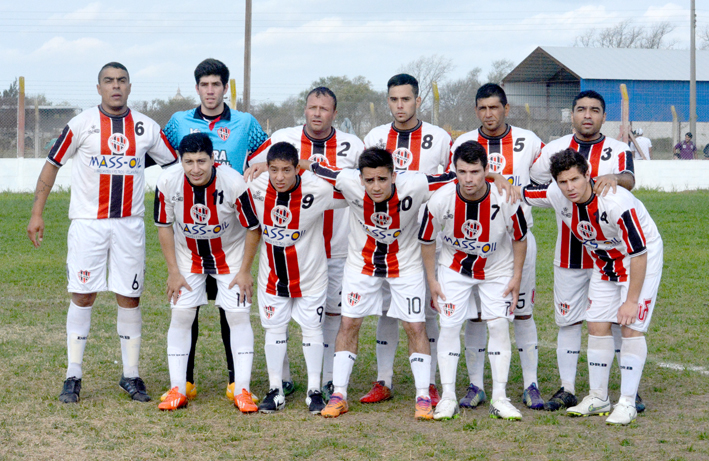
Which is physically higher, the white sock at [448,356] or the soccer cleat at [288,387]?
the white sock at [448,356]

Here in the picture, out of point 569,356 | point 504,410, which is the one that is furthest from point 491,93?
point 504,410

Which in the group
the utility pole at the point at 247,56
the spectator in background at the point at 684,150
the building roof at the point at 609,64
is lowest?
the spectator in background at the point at 684,150

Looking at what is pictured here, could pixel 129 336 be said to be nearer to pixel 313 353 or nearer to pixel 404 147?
pixel 313 353

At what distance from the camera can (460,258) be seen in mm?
5176

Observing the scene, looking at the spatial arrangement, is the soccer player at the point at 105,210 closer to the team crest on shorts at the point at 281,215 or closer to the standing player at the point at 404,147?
the team crest on shorts at the point at 281,215

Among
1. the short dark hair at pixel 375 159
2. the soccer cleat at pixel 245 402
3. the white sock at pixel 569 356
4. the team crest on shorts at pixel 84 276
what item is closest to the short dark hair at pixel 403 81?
the short dark hair at pixel 375 159

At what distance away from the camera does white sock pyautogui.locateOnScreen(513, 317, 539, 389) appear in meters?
5.38

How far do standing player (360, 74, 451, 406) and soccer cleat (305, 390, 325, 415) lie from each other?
15.0 inches

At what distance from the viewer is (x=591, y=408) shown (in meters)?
4.98

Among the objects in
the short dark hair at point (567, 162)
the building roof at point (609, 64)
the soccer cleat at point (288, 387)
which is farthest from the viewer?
the building roof at point (609, 64)

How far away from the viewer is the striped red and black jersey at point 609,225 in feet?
15.7

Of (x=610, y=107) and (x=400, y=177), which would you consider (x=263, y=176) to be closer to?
(x=400, y=177)

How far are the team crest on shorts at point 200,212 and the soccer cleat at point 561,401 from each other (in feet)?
8.49

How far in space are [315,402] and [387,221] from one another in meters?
1.29
